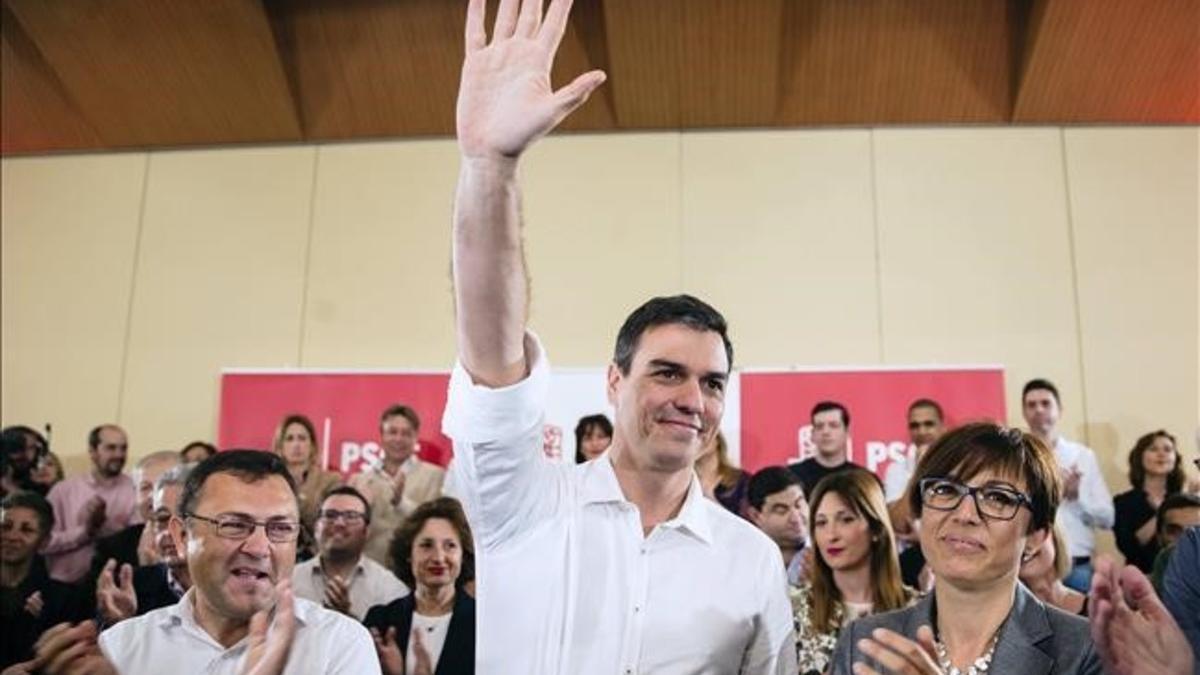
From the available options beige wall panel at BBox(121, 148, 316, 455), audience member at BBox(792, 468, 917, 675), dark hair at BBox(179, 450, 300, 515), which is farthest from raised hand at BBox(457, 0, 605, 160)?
beige wall panel at BBox(121, 148, 316, 455)

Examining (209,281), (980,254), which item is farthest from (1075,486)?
(209,281)

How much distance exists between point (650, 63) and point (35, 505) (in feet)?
13.1

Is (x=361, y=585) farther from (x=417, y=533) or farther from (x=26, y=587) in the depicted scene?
(x=26, y=587)

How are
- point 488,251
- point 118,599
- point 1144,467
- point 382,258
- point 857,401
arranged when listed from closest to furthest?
1. point 488,251
2. point 118,599
3. point 1144,467
4. point 857,401
5. point 382,258

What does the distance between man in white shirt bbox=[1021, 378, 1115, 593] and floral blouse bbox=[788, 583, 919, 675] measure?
7.65 ft

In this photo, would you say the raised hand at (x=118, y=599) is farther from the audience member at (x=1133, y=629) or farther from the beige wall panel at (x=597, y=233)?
the beige wall panel at (x=597, y=233)

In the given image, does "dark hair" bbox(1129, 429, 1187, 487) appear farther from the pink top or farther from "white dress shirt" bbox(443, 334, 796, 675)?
the pink top

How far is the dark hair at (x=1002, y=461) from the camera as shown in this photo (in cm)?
180

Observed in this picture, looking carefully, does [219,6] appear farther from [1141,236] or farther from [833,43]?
[1141,236]

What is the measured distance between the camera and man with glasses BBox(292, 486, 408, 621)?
12.0ft

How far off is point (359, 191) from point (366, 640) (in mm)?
5205

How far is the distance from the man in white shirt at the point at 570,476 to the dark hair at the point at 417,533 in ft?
6.16

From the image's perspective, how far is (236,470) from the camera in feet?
6.77

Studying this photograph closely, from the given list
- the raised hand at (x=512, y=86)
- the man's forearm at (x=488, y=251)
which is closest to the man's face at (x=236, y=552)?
the man's forearm at (x=488, y=251)
